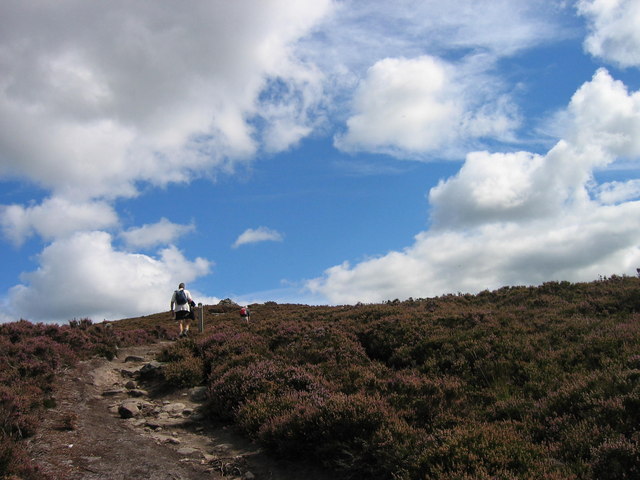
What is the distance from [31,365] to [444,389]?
10558mm

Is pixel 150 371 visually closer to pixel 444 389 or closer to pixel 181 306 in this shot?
pixel 181 306

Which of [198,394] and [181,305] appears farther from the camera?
[181,305]

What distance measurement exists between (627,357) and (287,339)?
30.8 ft

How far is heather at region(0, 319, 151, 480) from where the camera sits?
6813 mm

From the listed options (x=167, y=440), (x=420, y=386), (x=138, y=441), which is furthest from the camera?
(x=420, y=386)

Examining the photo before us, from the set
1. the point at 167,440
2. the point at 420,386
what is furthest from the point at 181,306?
the point at 420,386

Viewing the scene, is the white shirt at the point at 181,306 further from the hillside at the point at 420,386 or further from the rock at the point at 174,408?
the rock at the point at 174,408

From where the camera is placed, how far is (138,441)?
27.8ft

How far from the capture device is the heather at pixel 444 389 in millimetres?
5977

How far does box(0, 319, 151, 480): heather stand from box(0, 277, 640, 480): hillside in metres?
0.04

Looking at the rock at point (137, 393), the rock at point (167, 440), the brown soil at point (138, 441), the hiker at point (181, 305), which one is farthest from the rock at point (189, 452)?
the hiker at point (181, 305)

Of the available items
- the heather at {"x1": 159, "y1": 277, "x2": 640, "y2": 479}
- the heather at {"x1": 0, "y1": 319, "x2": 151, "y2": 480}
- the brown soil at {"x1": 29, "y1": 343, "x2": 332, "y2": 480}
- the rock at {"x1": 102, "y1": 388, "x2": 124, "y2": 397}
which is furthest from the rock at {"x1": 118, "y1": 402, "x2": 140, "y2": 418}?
the heather at {"x1": 159, "y1": 277, "x2": 640, "y2": 479}

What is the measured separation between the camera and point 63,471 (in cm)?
689

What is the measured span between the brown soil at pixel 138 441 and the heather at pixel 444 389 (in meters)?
0.48
